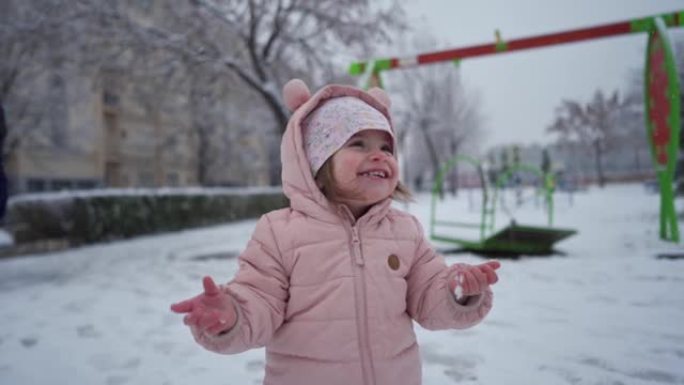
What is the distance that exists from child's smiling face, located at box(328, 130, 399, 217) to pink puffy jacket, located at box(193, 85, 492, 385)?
0.07m

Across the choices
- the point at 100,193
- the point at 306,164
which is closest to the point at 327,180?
the point at 306,164

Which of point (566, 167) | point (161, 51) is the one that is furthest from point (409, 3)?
point (566, 167)

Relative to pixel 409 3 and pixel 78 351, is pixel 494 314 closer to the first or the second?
pixel 78 351

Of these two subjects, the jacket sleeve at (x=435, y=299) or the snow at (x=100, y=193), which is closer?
the jacket sleeve at (x=435, y=299)

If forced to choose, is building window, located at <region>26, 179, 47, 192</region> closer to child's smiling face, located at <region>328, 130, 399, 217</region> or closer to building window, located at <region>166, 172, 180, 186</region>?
building window, located at <region>166, 172, 180, 186</region>

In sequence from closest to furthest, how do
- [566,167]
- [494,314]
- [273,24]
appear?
[494,314] → [273,24] → [566,167]

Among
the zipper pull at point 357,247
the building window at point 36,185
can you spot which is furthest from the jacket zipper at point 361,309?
the building window at point 36,185

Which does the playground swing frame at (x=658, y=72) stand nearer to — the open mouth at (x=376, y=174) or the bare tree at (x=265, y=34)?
the bare tree at (x=265, y=34)

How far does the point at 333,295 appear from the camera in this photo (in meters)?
1.32

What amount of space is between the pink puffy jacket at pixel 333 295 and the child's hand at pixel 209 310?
0.07 metres

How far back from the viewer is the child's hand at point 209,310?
3.31 feet

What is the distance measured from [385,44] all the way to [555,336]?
7455 millimetres

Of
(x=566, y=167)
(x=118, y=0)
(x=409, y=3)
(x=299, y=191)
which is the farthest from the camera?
(x=566, y=167)

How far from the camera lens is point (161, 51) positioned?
318 inches
